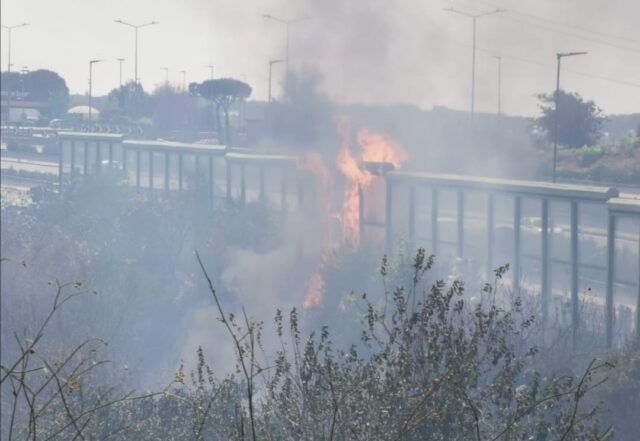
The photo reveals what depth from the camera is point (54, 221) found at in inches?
2157

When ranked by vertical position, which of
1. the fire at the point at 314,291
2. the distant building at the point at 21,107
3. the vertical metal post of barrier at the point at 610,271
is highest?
the distant building at the point at 21,107

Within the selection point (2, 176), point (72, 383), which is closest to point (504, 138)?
point (2, 176)

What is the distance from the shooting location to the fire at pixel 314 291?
37375mm

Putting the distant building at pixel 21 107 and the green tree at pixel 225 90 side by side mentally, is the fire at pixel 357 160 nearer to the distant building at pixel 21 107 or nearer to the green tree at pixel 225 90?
the green tree at pixel 225 90

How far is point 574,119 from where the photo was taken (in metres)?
69.2

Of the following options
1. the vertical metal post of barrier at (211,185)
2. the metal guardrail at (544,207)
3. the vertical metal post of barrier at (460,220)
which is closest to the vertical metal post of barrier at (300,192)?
the vertical metal post of barrier at (211,185)

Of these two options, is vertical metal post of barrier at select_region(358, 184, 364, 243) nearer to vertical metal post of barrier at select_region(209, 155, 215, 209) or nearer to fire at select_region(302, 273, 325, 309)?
fire at select_region(302, 273, 325, 309)

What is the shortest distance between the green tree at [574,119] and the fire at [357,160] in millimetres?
21330

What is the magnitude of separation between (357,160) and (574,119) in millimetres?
25453

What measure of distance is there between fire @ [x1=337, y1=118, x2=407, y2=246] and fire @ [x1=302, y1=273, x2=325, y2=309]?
4.10 meters

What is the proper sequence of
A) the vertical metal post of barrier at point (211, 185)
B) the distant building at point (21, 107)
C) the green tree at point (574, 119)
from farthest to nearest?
the distant building at point (21, 107), the green tree at point (574, 119), the vertical metal post of barrier at point (211, 185)

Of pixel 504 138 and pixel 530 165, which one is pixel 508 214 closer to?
pixel 530 165

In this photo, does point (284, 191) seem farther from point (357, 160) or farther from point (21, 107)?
point (21, 107)

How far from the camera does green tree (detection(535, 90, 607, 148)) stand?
68812mm
